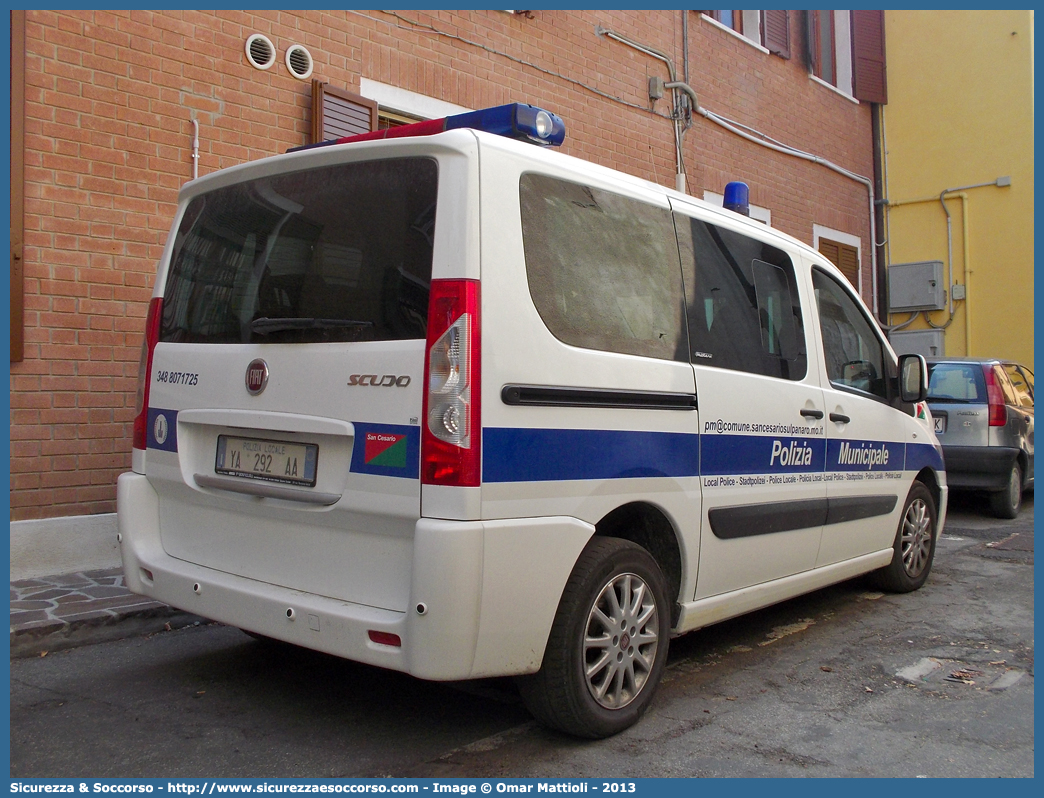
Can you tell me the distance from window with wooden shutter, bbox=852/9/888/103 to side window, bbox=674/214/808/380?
12.1 meters

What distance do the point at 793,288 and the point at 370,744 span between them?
2823 mm

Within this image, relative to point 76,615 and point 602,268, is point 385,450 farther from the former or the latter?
point 76,615

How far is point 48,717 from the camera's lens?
3598 millimetres

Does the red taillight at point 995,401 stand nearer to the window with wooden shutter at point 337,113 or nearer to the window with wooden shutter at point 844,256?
the window with wooden shutter at point 844,256

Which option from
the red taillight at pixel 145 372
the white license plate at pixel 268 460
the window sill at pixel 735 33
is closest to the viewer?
the white license plate at pixel 268 460

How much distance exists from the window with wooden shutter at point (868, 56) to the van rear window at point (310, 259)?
13.7 m

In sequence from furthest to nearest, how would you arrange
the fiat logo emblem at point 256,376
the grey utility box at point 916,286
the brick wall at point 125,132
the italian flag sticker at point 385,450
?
the grey utility box at point 916,286
the brick wall at point 125,132
the fiat logo emblem at point 256,376
the italian flag sticker at point 385,450

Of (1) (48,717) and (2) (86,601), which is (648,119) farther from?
(1) (48,717)

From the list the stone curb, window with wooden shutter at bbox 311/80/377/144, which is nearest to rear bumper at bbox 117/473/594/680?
the stone curb

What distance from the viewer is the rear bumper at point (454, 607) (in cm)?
286

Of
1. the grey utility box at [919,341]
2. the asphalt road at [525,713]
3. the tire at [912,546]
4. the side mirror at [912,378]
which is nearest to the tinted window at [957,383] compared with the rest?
the tire at [912,546]

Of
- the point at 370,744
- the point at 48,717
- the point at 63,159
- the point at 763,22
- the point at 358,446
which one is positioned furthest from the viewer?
the point at 763,22

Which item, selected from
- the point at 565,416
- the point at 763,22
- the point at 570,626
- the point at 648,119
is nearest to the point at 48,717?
the point at 570,626

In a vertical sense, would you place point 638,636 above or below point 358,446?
below
